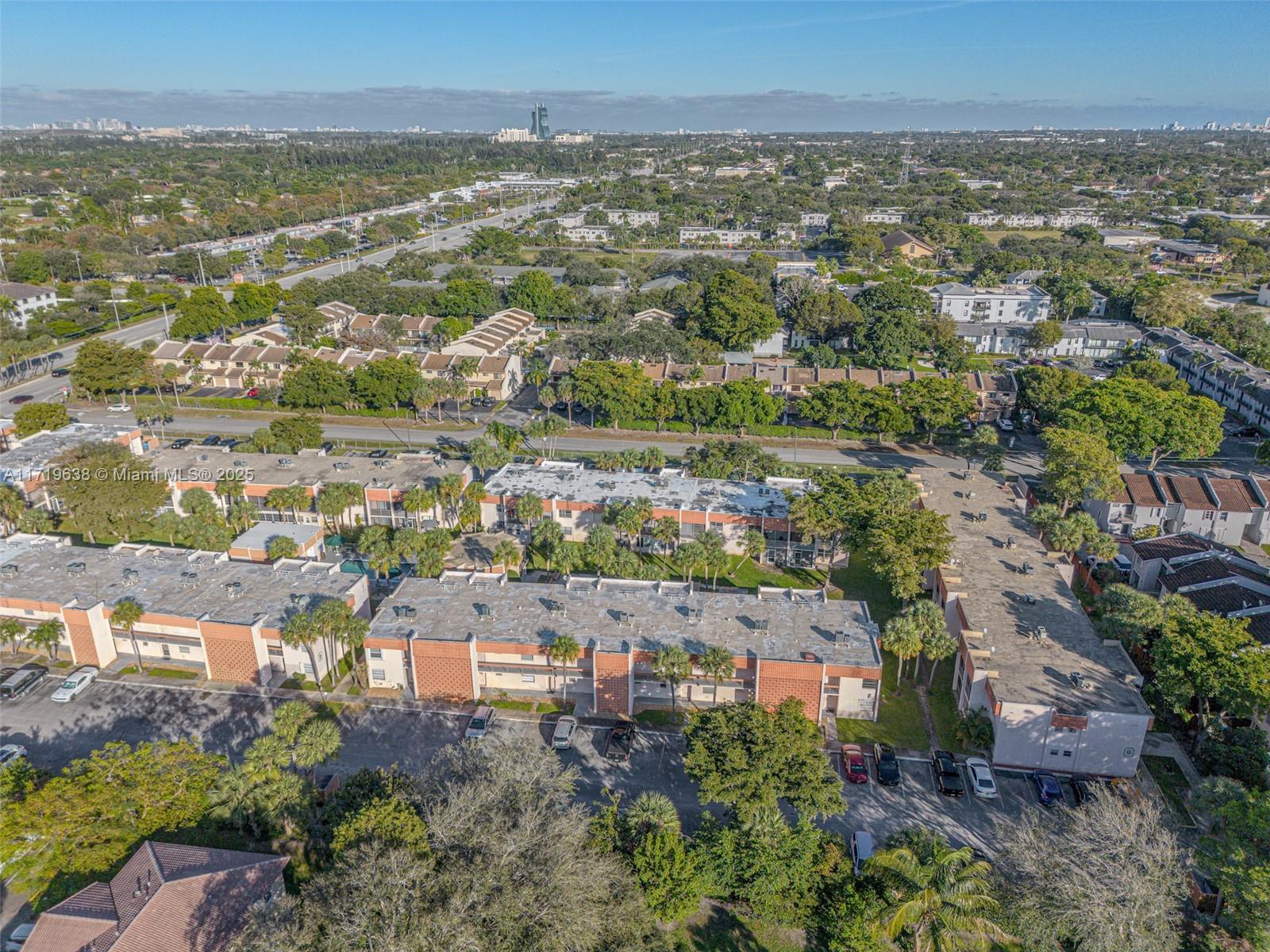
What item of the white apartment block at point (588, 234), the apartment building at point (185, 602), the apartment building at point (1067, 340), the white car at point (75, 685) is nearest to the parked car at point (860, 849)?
the apartment building at point (185, 602)

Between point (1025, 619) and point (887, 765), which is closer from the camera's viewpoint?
point (887, 765)

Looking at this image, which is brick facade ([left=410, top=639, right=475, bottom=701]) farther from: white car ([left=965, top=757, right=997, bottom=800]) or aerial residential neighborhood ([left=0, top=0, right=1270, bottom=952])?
white car ([left=965, top=757, right=997, bottom=800])

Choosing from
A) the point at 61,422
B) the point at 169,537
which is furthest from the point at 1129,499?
the point at 61,422

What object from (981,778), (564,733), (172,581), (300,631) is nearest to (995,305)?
(981,778)

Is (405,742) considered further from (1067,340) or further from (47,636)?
(1067,340)

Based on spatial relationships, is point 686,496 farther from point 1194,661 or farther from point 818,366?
point 818,366

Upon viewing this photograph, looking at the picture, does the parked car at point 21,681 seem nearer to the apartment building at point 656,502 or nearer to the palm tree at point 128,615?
the palm tree at point 128,615

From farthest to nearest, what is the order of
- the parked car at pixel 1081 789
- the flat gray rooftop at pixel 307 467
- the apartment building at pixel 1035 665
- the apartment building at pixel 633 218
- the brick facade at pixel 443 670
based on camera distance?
the apartment building at pixel 633 218 < the flat gray rooftop at pixel 307 467 < the brick facade at pixel 443 670 < the apartment building at pixel 1035 665 < the parked car at pixel 1081 789
